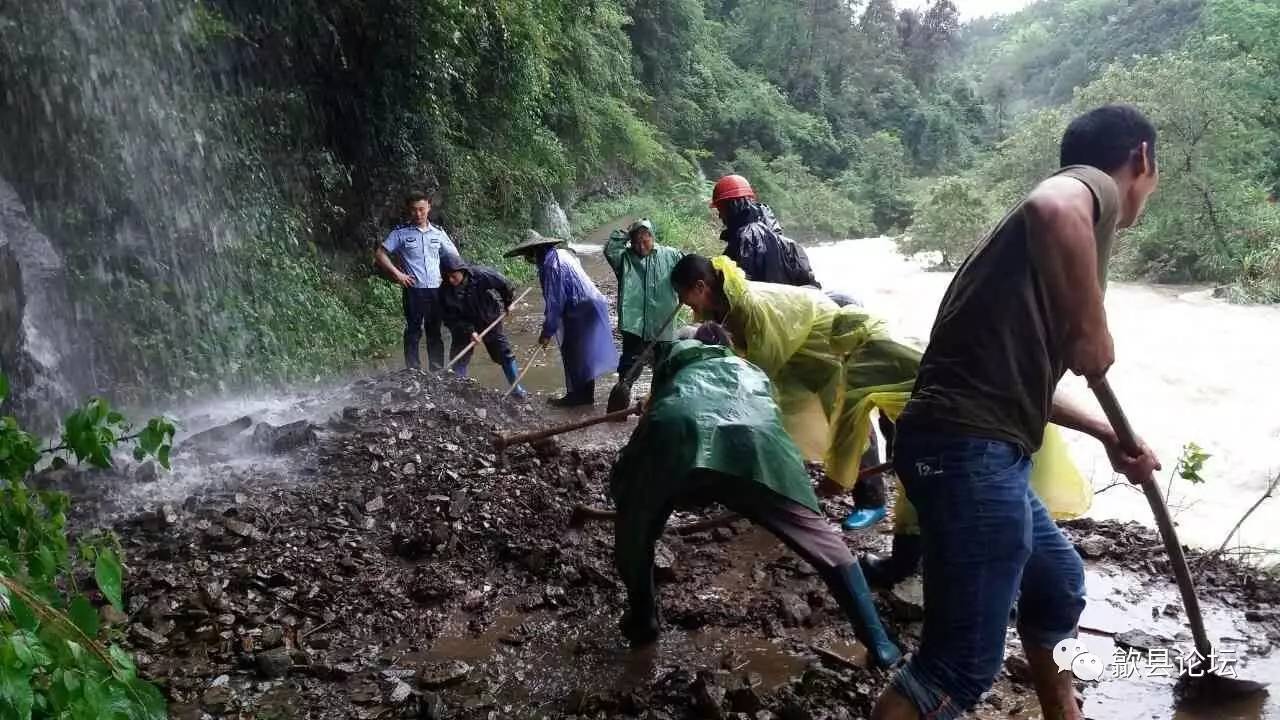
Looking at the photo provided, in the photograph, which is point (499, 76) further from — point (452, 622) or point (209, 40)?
point (452, 622)

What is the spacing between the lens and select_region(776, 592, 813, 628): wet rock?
3.10 meters

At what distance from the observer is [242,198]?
28.9 feet

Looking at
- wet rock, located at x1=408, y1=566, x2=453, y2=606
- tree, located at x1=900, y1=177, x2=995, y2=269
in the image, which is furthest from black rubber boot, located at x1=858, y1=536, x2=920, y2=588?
tree, located at x1=900, y1=177, x2=995, y2=269

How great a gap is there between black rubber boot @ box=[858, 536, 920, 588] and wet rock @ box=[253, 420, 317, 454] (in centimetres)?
350

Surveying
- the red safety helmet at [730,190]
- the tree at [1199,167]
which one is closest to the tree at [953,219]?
the tree at [1199,167]

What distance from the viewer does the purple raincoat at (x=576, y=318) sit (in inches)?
253

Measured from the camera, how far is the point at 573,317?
21.4ft

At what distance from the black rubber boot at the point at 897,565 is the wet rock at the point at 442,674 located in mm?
1641

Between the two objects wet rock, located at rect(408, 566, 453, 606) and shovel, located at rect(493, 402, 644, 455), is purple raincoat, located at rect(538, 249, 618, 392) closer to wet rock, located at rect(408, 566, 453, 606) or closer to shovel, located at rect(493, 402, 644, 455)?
shovel, located at rect(493, 402, 644, 455)

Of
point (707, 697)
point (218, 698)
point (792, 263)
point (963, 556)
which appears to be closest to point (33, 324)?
point (218, 698)

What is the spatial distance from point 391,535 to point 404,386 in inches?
96.1

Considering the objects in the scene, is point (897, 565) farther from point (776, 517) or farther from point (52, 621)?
point (52, 621)

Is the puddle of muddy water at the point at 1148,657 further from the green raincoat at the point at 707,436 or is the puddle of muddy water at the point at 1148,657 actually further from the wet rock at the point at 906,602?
the green raincoat at the point at 707,436

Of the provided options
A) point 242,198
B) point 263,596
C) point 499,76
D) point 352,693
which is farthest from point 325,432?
point 499,76
